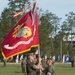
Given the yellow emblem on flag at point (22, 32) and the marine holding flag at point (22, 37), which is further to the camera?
the yellow emblem on flag at point (22, 32)

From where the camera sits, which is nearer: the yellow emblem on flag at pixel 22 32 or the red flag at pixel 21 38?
the red flag at pixel 21 38

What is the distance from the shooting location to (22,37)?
43.6 ft

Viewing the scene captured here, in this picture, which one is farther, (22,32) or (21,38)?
(22,32)

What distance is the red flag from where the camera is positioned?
13109 millimetres

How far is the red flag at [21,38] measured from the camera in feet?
43.0

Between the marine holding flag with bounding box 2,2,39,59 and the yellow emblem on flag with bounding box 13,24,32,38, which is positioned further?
the yellow emblem on flag with bounding box 13,24,32,38

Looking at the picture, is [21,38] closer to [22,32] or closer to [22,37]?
[22,37]

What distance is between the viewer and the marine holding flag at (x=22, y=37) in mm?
13109

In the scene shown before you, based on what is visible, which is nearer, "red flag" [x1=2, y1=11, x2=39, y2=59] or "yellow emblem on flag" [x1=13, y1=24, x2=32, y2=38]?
"red flag" [x1=2, y1=11, x2=39, y2=59]

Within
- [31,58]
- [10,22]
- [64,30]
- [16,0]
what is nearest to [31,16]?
[31,58]

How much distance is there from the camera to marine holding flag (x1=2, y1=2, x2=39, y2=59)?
43.0 ft

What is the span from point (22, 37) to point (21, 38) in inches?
2.2

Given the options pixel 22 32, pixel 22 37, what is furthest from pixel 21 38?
pixel 22 32

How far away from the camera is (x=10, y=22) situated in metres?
79.6
